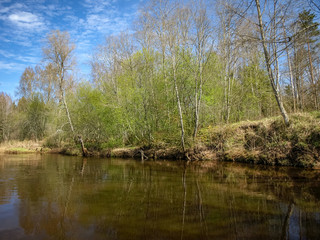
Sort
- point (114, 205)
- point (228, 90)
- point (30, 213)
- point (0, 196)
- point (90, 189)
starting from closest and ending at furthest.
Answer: point (30, 213), point (114, 205), point (0, 196), point (90, 189), point (228, 90)

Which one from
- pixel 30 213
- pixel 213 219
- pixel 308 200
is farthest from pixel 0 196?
pixel 308 200

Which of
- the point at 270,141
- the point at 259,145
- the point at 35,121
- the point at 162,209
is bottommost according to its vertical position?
the point at 162,209

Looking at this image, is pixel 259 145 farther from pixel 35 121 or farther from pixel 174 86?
pixel 35 121

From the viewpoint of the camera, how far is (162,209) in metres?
5.39

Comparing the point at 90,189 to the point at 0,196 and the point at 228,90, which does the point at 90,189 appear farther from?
the point at 228,90

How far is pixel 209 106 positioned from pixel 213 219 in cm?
1257

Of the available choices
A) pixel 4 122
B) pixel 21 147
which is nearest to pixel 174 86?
pixel 21 147

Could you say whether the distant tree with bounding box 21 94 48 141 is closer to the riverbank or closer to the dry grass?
the dry grass

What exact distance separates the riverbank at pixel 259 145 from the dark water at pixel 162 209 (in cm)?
288

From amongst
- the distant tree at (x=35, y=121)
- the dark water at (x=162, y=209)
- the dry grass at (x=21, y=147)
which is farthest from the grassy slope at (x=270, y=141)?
the distant tree at (x=35, y=121)

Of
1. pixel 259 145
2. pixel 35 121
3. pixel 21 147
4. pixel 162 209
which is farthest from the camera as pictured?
pixel 35 121

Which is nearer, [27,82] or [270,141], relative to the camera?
[270,141]

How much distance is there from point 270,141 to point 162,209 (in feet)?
32.6

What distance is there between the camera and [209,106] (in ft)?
54.3
